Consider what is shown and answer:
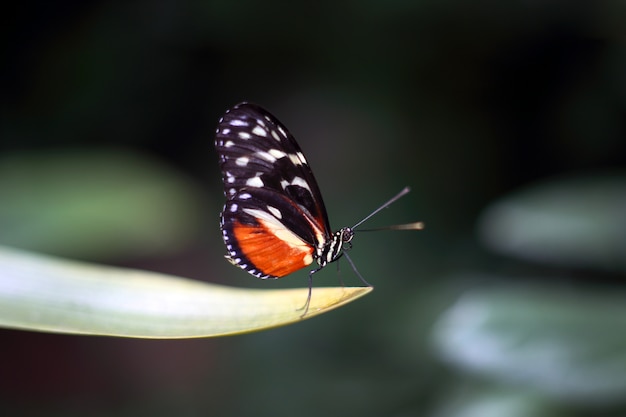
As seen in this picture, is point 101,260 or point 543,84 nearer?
point 101,260

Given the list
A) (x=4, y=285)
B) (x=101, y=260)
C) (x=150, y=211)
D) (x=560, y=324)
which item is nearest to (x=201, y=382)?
(x=101, y=260)

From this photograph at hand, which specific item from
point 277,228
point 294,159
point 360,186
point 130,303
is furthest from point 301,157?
point 360,186

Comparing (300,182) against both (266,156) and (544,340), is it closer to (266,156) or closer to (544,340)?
(266,156)

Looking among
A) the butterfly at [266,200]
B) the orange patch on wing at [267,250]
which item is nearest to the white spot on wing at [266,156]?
the butterfly at [266,200]

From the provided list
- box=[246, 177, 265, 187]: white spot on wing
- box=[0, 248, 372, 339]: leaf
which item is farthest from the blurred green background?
box=[0, 248, 372, 339]: leaf

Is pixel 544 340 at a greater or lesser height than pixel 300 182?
lesser

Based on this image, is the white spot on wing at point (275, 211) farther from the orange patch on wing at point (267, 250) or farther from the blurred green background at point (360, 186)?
the blurred green background at point (360, 186)

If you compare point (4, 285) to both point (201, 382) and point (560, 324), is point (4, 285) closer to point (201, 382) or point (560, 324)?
point (560, 324)
